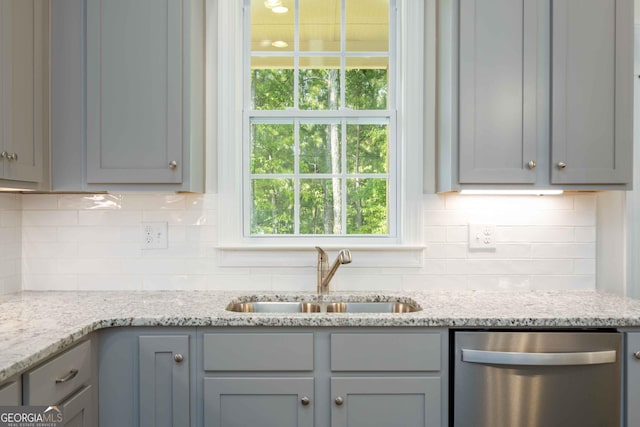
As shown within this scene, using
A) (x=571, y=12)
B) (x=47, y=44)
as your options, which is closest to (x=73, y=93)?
(x=47, y=44)

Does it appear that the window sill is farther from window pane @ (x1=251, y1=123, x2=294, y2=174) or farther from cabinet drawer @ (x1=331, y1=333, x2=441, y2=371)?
cabinet drawer @ (x1=331, y1=333, x2=441, y2=371)

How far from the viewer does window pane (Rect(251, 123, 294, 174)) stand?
256 centimetres

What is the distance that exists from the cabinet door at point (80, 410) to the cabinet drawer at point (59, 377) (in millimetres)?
28

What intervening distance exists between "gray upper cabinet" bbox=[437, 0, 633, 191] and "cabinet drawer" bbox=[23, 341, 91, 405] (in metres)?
1.60

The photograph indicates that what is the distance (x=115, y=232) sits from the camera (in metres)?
2.42

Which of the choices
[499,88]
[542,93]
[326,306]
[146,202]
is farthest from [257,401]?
[542,93]

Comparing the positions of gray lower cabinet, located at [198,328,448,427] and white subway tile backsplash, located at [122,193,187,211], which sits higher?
white subway tile backsplash, located at [122,193,187,211]

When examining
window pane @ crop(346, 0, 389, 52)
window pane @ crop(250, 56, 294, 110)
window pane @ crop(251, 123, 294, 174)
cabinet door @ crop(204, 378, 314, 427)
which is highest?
window pane @ crop(346, 0, 389, 52)

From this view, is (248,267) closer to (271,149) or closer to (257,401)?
(271,149)

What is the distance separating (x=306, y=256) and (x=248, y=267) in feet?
0.95

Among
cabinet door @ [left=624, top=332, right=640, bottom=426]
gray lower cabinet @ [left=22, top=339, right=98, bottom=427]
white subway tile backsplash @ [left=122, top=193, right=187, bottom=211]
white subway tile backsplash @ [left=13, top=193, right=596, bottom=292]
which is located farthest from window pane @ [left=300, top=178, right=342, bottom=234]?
cabinet door @ [left=624, top=332, right=640, bottom=426]

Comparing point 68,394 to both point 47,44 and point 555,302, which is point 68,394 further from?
point 555,302

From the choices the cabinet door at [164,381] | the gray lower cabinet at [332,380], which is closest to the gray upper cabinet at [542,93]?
the gray lower cabinet at [332,380]

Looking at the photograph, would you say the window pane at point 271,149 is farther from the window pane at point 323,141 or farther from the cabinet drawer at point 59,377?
the cabinet drawer at point 59,377
